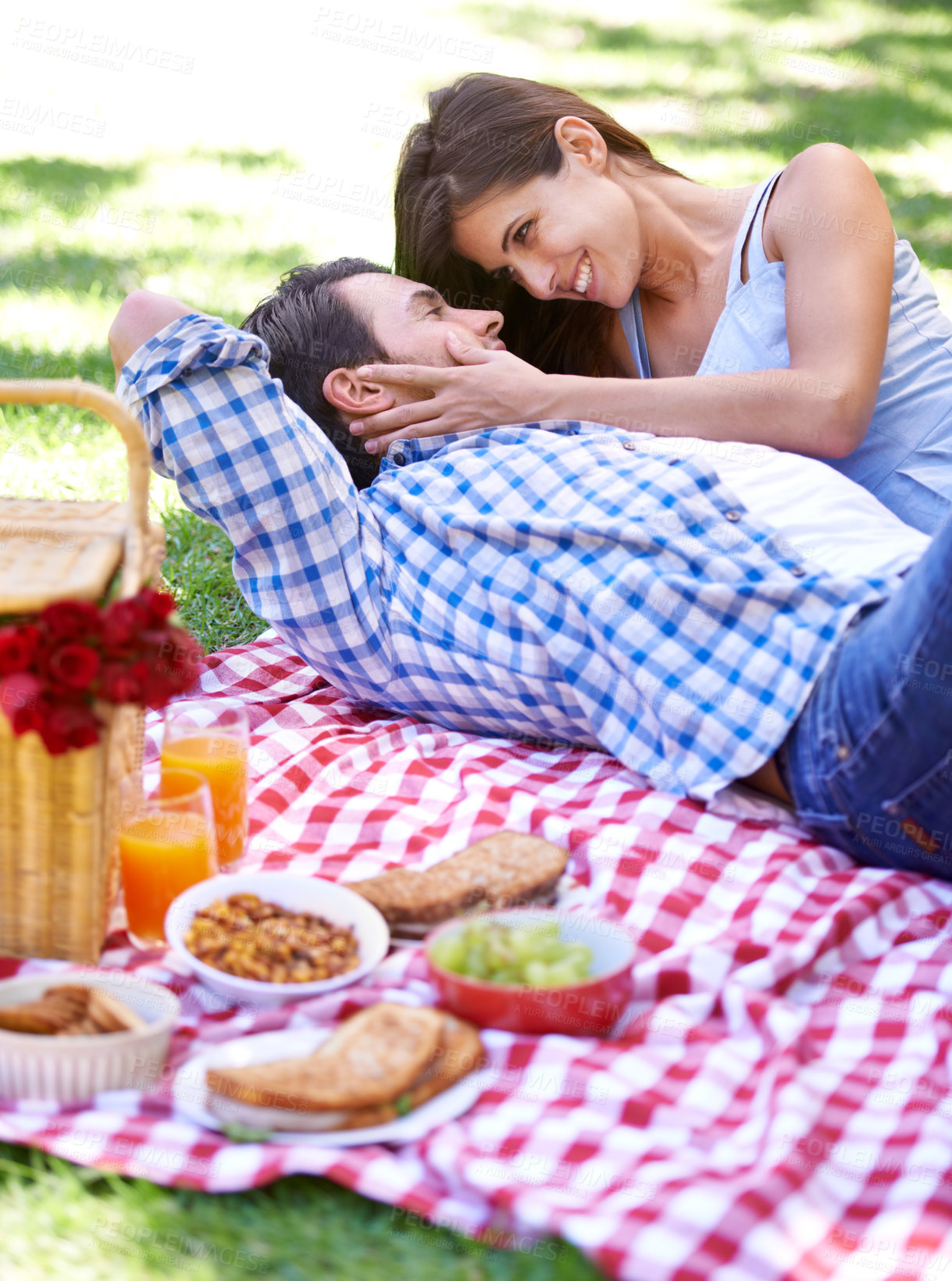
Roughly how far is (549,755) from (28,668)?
47.9 inches

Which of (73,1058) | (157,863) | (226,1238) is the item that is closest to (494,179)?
(157,863)

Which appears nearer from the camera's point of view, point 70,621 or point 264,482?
point 70,621

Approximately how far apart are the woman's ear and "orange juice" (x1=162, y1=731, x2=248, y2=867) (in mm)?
1782

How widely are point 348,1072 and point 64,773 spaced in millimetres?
565

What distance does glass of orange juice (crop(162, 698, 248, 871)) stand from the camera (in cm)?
220

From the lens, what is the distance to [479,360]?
295cm

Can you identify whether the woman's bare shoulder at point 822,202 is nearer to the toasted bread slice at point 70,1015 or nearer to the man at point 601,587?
the man at point 601,587

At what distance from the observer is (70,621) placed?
1726 millimetres

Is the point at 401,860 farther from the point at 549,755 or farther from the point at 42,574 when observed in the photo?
the point at 42,574

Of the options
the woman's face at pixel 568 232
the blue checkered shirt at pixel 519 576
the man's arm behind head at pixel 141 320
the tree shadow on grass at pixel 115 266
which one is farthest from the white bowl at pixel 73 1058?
the tree shadow on grass at pixel 115 266

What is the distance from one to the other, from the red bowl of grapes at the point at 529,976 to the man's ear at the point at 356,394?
58.3 inches

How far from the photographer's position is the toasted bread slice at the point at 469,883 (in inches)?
78.8

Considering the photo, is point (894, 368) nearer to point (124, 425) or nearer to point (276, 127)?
point (124, 425)

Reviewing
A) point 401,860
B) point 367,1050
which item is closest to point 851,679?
point 401,860
